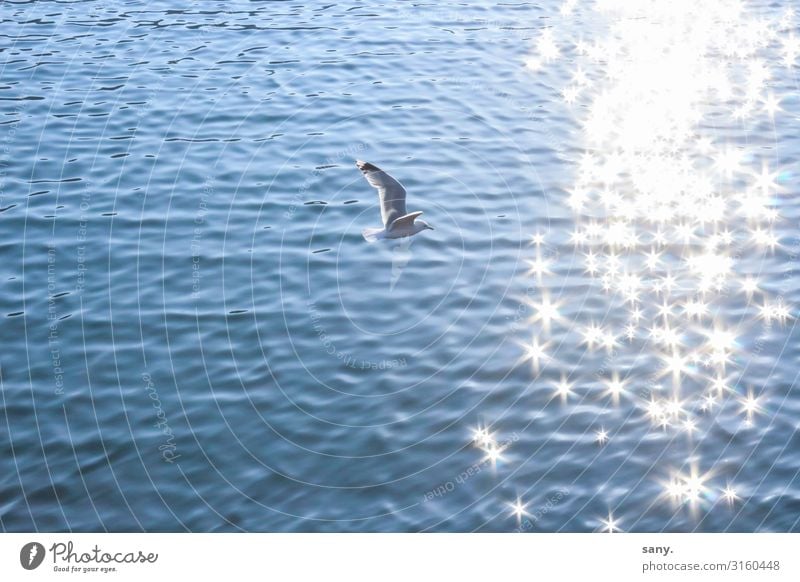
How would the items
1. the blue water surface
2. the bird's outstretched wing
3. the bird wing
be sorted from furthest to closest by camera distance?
the bird wing, the bird's outstretched wing, the blue water surface

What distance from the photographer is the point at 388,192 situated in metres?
26.2

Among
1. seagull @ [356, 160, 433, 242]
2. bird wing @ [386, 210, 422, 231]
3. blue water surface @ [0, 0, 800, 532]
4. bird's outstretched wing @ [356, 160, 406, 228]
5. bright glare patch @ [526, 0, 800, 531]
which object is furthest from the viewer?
bird wing @ [386, 210, 422, 231]

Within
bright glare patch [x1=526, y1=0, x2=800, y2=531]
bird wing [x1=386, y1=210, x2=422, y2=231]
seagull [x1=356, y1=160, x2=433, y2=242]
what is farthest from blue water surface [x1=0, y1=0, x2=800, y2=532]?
bird wing [x1=386, y1=210, x2=422, y2=231]

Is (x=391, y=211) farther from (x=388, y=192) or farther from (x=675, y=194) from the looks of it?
(x=675, y=194)

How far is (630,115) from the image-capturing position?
37281 millimetres

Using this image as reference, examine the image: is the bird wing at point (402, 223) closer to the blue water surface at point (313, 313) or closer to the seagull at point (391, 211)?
the seagull at point (391, 211)

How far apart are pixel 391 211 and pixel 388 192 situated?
0.59 metres

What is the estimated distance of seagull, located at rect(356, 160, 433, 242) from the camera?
25516mm

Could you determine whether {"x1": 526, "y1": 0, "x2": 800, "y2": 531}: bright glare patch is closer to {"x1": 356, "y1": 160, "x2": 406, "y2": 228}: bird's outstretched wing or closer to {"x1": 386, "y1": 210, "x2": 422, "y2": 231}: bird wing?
{"x1": 386, "y1": 210, "x2": 422, "y2": 231}: bird wing

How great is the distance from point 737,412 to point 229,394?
10.5 meters

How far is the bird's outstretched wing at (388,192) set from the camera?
25.2 m

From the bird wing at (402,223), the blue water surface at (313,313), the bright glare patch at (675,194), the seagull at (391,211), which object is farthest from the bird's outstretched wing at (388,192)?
the bright glare patch at (675,194)

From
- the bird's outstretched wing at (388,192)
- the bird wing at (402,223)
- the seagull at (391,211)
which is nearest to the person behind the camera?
the bird's outstretched wing at (388,192)
